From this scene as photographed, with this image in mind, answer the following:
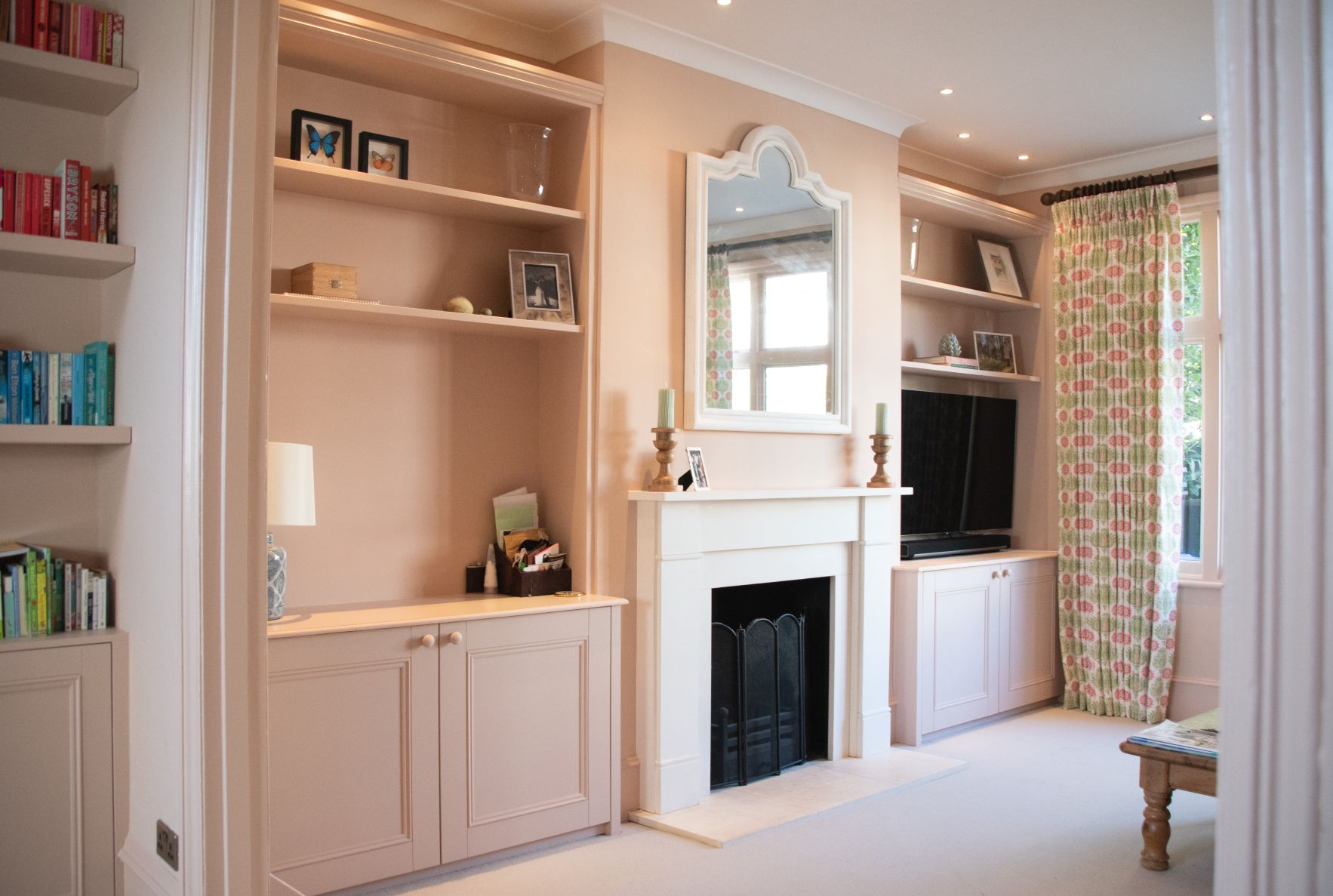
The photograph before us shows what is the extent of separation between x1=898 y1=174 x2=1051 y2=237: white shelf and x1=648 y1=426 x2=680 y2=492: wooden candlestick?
6.70 ft

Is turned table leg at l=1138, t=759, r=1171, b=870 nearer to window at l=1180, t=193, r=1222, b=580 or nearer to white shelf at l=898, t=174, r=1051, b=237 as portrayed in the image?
window at l=1180, t=193, r=1222, b=580

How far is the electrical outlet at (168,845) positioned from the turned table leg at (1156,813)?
286 cm

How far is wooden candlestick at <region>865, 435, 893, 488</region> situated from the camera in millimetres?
4574

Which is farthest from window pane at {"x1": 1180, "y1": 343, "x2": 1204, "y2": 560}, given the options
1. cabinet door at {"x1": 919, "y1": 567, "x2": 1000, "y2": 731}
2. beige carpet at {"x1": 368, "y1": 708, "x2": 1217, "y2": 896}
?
beige carpet at {"x1": 368, "y1": 708, "x2": 1217, "y2": 896}

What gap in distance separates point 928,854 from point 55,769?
2618mm

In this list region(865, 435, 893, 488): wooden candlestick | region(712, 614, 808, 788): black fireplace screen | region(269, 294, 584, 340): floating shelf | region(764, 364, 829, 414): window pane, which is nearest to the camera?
region(269, 294, 584, 340): floating shelf

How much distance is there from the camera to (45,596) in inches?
89.5

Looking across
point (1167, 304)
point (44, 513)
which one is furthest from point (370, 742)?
point (1167, 304)

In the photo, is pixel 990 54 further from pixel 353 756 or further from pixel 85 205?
pixel 353 756

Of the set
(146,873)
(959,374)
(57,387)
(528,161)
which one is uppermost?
(528,161)

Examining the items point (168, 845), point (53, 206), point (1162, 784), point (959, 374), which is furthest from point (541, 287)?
point (1162, 784)

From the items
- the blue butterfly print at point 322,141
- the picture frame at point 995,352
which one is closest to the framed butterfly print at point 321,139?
the blue butterfly print at point 322,141

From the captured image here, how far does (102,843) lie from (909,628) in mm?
3527

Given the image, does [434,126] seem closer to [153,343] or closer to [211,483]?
[153,343]
